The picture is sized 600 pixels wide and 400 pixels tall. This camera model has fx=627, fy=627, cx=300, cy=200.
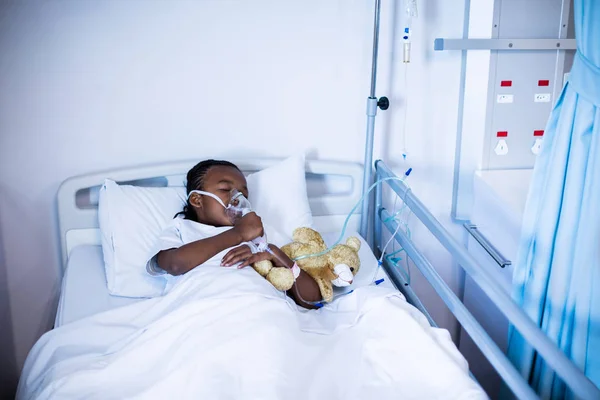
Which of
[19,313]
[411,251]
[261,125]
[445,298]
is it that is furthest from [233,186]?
[19,313]

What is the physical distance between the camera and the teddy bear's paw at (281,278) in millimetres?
1905

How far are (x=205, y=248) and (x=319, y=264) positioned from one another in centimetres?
38

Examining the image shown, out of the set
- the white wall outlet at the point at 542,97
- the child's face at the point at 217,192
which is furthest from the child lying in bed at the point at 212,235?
the white wall outlet at the point at 542,97

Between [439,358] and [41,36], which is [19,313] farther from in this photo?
[439,358]

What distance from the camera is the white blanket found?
1471 millimetres

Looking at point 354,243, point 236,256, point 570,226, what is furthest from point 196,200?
point 570,226

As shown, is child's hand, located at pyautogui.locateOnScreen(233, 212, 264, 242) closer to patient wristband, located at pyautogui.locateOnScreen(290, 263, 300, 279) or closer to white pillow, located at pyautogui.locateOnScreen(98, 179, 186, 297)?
patient wristband, located at pyautogui.locateOnScreen(290, 263, 300, 279)

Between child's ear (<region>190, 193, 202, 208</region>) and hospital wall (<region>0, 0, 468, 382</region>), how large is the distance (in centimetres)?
36

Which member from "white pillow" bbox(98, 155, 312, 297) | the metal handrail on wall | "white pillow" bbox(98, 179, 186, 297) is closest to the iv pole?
"white pillow" bbox(98, 155, 312, 297)

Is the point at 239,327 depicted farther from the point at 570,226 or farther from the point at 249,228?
the point at 570,226

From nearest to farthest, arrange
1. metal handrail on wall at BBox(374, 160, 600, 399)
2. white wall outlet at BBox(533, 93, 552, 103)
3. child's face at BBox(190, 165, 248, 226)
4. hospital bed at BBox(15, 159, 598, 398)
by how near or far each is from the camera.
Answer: metal handrail on wall at BBox(374, 160, 600, 399), hospital bed at BBox(15, 159, 598, 398), child's face at BBox(190, 165, 248, 226), white wall outlet at BBox(533, 93, 552, 103)

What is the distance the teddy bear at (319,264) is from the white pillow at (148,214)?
0.19 meters

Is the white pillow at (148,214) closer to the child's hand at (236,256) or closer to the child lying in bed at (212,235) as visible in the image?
the child lying in bed at (212,235)

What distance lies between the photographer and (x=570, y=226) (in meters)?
1.66
